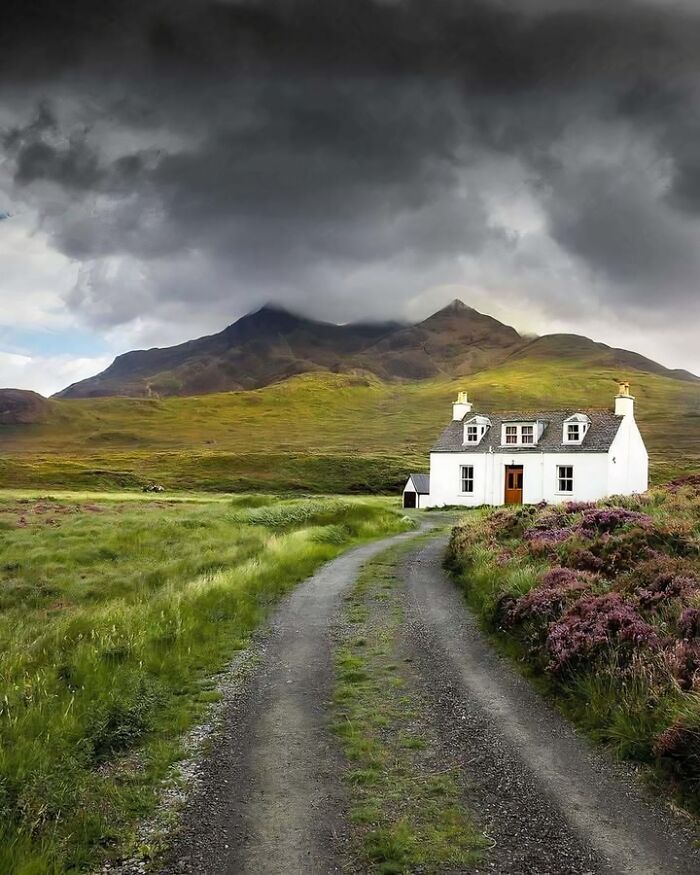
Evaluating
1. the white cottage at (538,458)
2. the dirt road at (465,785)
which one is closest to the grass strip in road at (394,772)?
the dirt road at (465,785)

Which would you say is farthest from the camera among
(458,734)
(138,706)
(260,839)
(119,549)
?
(119,549)

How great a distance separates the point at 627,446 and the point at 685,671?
47993mm

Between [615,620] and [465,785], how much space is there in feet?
15.1

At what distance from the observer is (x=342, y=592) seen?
1833 cm

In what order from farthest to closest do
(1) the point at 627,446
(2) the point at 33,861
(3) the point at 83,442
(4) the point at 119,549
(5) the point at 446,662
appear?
(3) the point at 83,442 < (1) the point at 627,446 < (4) the point at 119,549 < (5) the point at 446,662 < (2) the point at 33,861

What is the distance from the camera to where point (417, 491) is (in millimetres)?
58219

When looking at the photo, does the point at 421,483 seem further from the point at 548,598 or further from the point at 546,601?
the point at 546,601

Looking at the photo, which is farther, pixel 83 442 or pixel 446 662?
pixel 83 442

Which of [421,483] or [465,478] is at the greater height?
[465,478]

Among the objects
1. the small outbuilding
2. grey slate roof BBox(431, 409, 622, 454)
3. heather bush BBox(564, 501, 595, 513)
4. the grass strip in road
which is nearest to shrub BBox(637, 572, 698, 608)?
Answer: the grass strip in road

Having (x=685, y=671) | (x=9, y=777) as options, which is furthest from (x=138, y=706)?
(x=685, y=671)

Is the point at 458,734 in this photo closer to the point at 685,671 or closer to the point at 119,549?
the point at 685,671

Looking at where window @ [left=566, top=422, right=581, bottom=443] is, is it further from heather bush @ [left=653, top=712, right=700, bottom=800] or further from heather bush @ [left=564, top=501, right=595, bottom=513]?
heather bush @ [left=653, top=712, right=700, bottom=800]

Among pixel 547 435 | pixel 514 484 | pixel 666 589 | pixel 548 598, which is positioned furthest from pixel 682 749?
pixel 547 435
